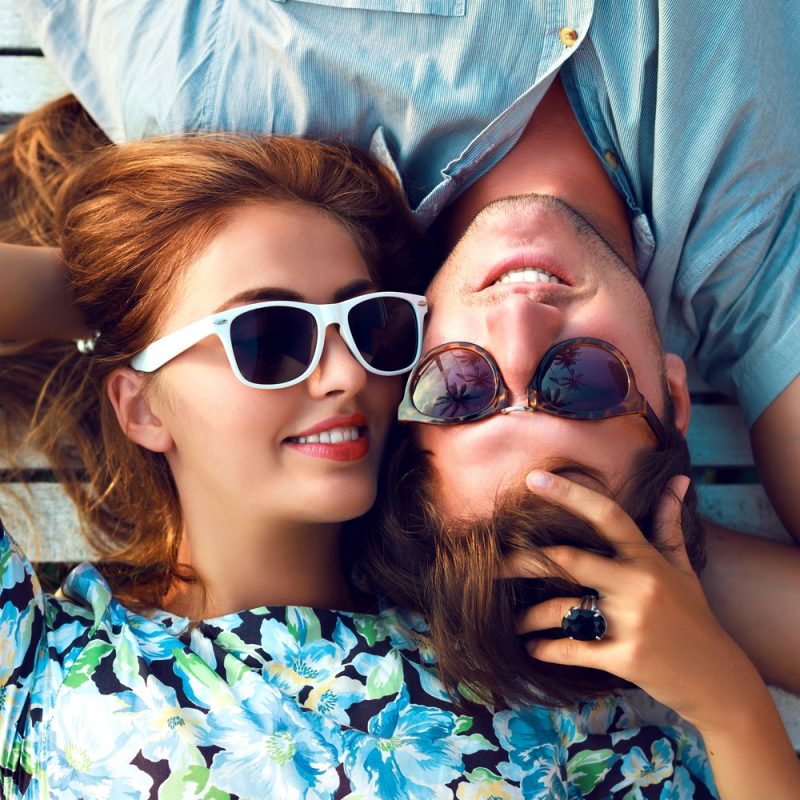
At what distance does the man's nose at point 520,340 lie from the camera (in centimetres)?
211

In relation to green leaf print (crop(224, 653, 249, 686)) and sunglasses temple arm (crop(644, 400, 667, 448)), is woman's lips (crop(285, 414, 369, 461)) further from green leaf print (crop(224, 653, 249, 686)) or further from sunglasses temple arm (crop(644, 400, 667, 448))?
sunglasses temple arm (crop(644, 400, 667, 448))

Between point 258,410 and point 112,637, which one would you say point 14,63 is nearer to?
point 258,410

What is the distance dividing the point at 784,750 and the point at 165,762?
1.50 m

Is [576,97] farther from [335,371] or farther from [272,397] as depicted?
[272,397]

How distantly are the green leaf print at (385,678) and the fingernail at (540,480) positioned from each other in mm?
673

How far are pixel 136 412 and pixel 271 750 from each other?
3.04 ft

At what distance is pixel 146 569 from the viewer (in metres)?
2.80

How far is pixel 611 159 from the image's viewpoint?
254cm

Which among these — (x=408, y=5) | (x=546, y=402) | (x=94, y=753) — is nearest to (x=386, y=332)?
(x=546, y=402)

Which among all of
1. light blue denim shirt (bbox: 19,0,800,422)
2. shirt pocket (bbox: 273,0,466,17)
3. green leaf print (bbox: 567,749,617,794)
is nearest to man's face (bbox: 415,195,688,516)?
light blue denim shirt (bbox: 19,0,800,422)

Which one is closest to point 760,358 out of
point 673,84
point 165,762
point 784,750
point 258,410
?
point 673,84

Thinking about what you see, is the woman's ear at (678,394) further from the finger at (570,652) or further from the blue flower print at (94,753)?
the blue flower print at (94,753)

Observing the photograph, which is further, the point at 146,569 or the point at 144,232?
the point at 146,569

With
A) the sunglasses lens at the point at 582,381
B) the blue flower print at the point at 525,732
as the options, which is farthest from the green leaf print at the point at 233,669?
the sunglasses lens at the point at 582,381
